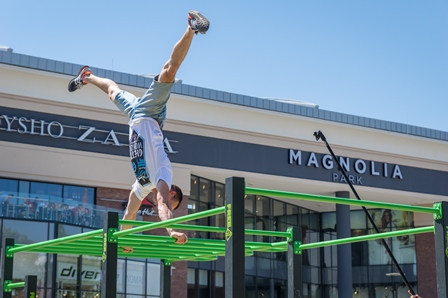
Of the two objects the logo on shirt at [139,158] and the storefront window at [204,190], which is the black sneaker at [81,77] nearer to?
the logo on shirt at [139,158]

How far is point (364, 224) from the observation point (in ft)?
138

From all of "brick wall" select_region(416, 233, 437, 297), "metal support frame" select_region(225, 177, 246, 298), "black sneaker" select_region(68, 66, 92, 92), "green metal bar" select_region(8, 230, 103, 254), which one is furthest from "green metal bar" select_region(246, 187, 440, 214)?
"brick wall" select_region(416, 233, 437, 297)

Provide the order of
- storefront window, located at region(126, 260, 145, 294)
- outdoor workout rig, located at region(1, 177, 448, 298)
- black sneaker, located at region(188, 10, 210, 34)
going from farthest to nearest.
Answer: storefront window, located at region(126, 260, 145, 294) < black sneaker, located at region(188, 10, 210, 34) < outdoor workout rig, located at region(1, 177, 448, 298)

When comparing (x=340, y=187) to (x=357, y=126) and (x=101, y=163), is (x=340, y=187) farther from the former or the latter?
(x=101, y=163)

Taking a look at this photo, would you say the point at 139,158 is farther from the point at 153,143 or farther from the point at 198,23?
the point at 198,23

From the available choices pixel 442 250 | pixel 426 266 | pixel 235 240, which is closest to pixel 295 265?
pixel 442 250

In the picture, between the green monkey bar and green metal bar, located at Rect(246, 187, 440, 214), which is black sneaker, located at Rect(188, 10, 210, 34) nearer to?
green metal bar, located at Rect(246, 187, 440, 214)

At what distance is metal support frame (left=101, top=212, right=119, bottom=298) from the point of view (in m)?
7.75

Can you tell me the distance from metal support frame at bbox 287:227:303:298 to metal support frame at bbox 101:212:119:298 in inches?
64.8

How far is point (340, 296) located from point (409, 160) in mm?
7376

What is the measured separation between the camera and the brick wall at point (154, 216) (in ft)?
101

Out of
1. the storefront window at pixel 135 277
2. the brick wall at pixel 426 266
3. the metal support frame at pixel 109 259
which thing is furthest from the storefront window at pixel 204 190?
the metal support frame at pixel 109 259

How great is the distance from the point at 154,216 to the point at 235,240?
26.1 meters

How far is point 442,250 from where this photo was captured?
6734 millimetres
